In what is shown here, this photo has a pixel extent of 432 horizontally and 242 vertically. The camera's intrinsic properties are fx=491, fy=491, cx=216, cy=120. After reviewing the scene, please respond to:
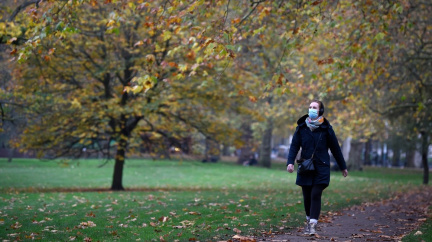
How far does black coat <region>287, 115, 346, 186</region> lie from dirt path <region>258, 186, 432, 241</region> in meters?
0.88

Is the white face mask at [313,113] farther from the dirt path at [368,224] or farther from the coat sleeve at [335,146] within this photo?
the dirt path at [368,224]

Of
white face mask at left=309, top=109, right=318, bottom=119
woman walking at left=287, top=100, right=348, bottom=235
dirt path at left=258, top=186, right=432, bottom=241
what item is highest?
white face mask at left=309, top=109, right=318, bottom=119

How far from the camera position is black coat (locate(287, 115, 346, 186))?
748cm

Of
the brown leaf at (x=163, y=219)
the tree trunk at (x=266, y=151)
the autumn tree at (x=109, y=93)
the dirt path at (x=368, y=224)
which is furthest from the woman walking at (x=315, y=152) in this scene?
the tree trunk at (x=266, y=151)

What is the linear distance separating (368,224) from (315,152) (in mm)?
2581

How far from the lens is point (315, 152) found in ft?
24.7

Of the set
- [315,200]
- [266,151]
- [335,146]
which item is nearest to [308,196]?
[315,200]

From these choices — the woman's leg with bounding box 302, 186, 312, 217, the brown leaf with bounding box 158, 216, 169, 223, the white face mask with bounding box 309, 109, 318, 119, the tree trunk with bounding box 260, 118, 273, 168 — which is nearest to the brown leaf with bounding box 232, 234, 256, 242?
the woman's leg with bounding box 302, 186, 312, 217

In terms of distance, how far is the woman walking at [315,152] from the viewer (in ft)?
24.5

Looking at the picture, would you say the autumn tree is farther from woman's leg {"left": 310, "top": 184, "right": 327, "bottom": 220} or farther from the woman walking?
woman's leg {"left": 310, "top": 184, "right": 327, "bottom": 220}

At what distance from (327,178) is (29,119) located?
13.0 meters

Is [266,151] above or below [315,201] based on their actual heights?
above

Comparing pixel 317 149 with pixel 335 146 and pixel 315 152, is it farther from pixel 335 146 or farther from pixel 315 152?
pixel 335 146

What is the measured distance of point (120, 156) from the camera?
771 inches
